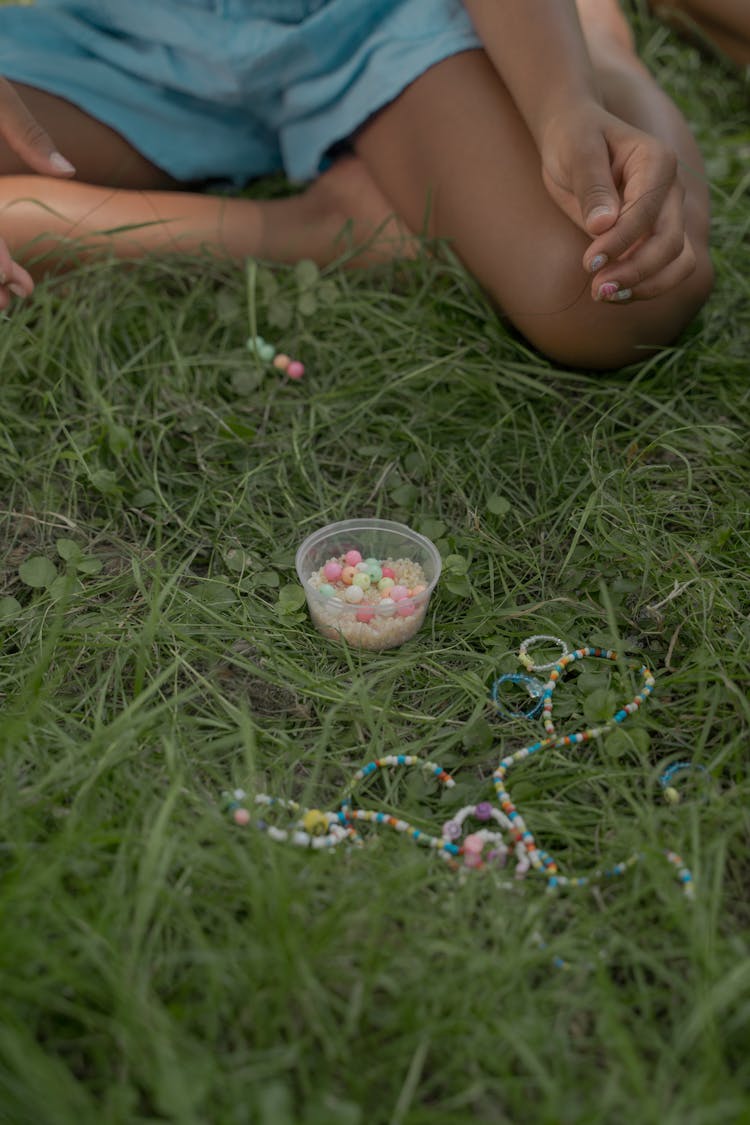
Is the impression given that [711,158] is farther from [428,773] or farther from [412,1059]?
[412,1059]

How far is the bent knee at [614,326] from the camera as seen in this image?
1.55 meters

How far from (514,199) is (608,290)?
0.31m

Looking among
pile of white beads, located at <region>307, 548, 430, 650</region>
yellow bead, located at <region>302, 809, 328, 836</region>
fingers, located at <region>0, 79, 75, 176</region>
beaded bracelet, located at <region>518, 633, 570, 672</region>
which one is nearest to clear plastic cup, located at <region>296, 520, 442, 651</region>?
pile of white beads, located at <region>307, 548, 430, 650</region>

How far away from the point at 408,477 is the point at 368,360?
23 centimetres

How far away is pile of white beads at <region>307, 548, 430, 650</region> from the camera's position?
4.24 ft

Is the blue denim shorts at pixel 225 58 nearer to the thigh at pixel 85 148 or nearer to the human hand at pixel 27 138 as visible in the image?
the thigh at pixel 85 148

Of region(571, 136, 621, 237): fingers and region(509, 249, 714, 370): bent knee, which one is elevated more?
region(571, 136, 621, 237): fingers

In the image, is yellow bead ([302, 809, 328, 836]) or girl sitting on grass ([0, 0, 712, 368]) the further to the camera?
girl sitting on grass ([0, 0, 712, 368])

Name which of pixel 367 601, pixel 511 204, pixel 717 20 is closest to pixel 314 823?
pixel 367 601

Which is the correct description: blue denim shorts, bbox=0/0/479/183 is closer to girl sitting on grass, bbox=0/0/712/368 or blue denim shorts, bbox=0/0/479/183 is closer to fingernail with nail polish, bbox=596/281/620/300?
girl sitting on grass, bbox=0/0/712/368

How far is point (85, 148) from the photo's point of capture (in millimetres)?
1759

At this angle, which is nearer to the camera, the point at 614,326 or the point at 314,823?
the point at 314,823

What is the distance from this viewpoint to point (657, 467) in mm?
1476

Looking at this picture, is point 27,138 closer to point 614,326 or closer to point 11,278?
point 11,278
